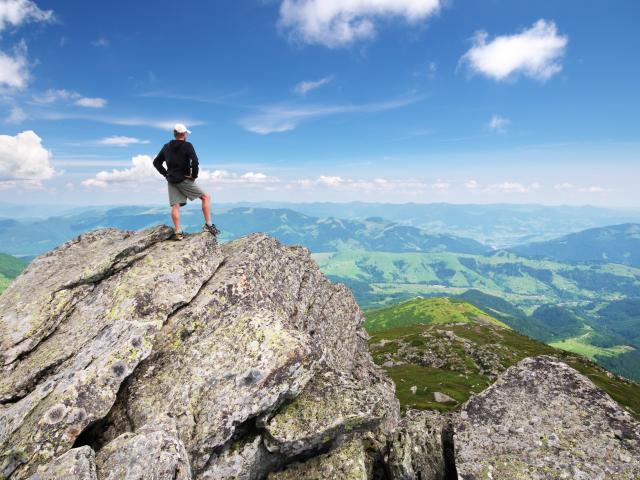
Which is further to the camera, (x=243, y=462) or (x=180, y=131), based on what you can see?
(x=180, y=131)

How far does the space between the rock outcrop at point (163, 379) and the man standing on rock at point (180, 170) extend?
3412mm

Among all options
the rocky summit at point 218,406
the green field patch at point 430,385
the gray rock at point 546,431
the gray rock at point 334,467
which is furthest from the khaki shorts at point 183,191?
the green field patch at point 430,385

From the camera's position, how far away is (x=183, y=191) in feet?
85.7

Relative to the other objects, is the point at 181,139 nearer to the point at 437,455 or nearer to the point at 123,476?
the point at 123,476

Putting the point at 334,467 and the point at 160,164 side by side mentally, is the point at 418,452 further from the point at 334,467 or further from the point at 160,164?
the point at 160,164

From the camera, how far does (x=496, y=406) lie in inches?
736

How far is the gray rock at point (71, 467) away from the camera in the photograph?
12.3m

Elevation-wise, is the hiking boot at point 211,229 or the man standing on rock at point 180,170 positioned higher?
the man standing on rock at point 180,170

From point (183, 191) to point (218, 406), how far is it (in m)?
15.9

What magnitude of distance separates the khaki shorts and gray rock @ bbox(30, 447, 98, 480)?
1678 centimetres

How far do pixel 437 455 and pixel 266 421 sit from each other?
340 inches

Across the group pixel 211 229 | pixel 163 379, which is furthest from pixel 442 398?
pixel 163 379

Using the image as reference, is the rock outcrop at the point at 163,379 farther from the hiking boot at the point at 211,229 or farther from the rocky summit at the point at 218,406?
the hiking boot at the point at 211,229

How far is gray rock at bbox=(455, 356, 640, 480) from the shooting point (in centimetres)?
1532
